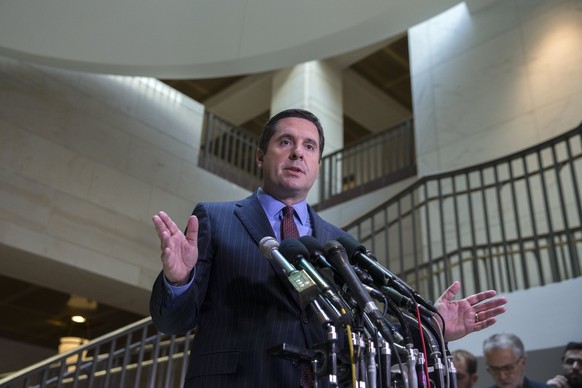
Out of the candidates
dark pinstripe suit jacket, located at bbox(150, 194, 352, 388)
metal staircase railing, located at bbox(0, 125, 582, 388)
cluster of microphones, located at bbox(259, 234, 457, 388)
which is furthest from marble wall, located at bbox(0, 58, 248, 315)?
cluster of microphones, located at bbox(259, 234, 457, 388)

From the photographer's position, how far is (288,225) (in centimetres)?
200

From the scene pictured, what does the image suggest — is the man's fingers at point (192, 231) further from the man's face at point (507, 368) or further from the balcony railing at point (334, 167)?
the balcony railing at point (334, 167)

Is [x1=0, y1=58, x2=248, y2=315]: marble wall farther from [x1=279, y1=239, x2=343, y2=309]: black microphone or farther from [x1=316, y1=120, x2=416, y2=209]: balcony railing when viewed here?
[x1=279, y1=239, x2=343, y2=309]: black microphone

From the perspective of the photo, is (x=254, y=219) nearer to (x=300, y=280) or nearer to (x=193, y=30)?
(x=300, y=280)

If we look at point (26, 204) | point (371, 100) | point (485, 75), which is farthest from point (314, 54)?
point (371, 100)

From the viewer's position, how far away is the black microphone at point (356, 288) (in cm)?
146

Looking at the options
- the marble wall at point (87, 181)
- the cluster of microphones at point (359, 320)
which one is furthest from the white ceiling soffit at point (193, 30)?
the cluster of microphones at point (359, 320)

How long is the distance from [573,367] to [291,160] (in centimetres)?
321

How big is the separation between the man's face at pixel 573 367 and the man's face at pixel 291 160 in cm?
310

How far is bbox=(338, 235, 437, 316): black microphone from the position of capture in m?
1.63

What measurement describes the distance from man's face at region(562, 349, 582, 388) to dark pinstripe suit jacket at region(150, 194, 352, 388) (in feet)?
10.5

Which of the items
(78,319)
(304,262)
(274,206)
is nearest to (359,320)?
(304,262)

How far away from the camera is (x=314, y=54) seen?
836 cm

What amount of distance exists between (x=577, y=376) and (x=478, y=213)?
147 inches
